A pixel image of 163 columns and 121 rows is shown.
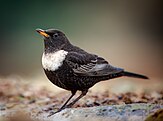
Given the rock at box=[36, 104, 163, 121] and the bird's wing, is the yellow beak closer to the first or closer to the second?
the bird's wing

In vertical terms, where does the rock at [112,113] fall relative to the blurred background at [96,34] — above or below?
below

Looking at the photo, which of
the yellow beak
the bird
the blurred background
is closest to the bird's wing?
the bird

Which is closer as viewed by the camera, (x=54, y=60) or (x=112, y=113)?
(x=112, y=113)

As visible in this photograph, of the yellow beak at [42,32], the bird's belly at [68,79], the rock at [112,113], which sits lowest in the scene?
the rock at [112,113]

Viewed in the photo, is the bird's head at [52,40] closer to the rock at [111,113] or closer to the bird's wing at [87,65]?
the bird's wing at [87,65]

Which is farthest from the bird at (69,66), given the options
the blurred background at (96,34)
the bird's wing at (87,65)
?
the blurred background at (96,34)

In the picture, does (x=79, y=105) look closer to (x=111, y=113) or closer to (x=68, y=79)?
(x=68, y=79)

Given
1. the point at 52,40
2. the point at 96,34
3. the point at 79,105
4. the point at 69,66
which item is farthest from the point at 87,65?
the point at 96,34

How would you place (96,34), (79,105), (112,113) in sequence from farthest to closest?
(96,34), (79,105), (112,113)

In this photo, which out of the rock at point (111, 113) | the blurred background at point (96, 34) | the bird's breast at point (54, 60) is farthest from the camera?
the blurred background at point (96, 34)
